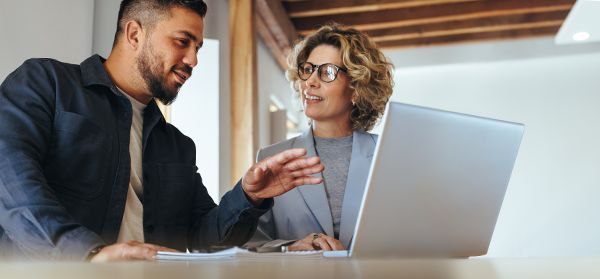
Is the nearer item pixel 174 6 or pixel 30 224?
pixel 30 224

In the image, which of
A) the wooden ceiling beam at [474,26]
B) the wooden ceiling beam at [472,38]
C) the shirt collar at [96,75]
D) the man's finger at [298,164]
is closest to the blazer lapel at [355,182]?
the man's finger at [298,164]

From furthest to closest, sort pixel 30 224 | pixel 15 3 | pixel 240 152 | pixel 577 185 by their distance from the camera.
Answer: pixel 577 185
pixel 240 152
pixel 15 3
pixel 30 224

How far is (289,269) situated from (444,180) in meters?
0.51

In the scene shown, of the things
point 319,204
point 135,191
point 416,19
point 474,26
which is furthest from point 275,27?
point 135,191

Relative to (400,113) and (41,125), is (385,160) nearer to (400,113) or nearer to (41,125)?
(400,113)

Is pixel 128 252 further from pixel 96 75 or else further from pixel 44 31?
pixel 44 31

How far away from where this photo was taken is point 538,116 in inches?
206

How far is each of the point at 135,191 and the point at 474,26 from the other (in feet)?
15.2

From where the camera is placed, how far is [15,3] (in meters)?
1.58

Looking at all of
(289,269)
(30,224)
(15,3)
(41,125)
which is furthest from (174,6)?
(289,269)

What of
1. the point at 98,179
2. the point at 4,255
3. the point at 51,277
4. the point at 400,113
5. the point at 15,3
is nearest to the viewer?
the point at 51,277

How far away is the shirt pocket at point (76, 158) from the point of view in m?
1.20

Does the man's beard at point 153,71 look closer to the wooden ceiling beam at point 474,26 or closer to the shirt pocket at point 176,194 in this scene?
the shirt pocket at point 176,194

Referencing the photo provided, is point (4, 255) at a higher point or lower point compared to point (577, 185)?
lower
